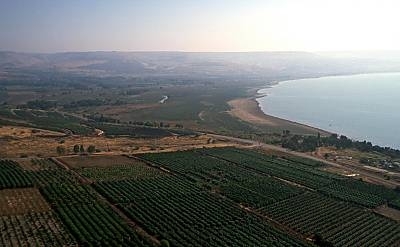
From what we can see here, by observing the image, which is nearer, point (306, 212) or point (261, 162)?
point (306, 212)

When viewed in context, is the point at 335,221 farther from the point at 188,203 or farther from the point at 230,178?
the point at 230,178

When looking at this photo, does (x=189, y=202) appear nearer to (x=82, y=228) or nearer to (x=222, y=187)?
(x=222, y=187)

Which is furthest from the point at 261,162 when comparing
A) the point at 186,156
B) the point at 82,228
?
the point at 82,228

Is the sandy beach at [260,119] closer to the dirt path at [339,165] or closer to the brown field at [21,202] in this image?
the dirt path at [339,165]

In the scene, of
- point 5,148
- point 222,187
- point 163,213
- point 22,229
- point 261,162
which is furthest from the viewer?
point 5,148

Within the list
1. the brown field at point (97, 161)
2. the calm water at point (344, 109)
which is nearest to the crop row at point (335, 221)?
the brown field at point (97, 161)

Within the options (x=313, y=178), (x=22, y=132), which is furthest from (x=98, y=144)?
(x=313, y=178)
